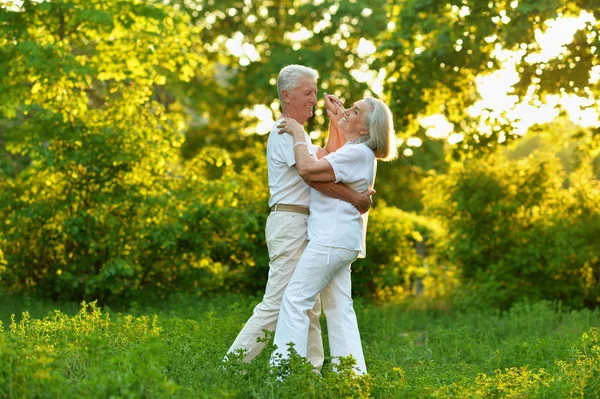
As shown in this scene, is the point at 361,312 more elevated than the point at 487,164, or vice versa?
the point at 487,164

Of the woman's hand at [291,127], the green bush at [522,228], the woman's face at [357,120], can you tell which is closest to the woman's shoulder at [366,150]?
the woman's face at [357,120]

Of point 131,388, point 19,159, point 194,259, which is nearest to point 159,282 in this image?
point 194,259

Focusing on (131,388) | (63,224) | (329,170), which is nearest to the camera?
(131,388)

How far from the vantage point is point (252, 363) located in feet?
20.4

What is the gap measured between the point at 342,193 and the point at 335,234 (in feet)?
0.96

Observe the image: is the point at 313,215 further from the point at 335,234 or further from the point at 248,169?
the point at 248,169

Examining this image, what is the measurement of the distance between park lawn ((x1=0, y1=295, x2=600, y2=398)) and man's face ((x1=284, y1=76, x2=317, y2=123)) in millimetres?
1802

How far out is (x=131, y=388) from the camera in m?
4.96

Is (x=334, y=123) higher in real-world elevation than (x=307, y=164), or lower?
higher

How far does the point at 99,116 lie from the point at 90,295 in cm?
→ 245

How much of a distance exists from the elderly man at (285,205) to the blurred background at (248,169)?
5.21m

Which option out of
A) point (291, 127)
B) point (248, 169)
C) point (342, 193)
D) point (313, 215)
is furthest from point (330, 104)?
point (248, 169)

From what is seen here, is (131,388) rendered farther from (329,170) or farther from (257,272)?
(257,272)

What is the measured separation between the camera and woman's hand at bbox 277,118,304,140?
21.6 feet
